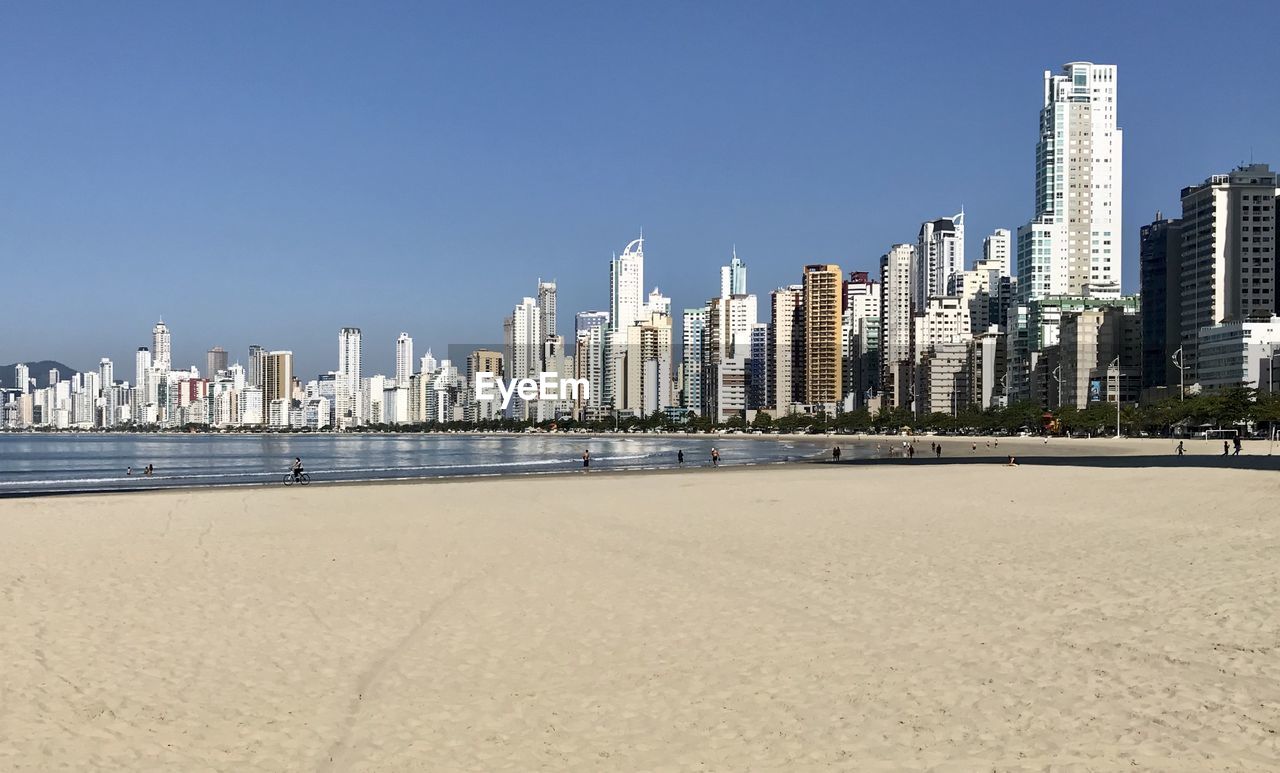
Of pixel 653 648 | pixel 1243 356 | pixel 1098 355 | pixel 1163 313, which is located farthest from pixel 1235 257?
pixel 653 648

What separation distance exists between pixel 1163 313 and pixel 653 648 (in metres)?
207

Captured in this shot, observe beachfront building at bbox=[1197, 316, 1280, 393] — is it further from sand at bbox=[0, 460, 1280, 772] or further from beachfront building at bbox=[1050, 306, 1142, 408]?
sand at bbox=[0, 460, 1280, 772]

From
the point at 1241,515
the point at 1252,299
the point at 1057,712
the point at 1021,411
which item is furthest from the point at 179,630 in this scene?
the point at 1252,299

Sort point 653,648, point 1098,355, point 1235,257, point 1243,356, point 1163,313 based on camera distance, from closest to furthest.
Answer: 1. point 653,648
2. point 1243,356
3. point 1235,257
4. point 1098,355
5. point 1163,313

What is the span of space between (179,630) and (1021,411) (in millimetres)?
158017

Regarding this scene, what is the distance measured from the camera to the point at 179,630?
1255 cm

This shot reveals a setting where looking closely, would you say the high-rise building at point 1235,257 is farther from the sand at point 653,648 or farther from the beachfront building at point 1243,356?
the sand at point 653,648

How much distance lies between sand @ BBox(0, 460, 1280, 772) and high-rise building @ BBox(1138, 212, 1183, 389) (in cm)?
17942

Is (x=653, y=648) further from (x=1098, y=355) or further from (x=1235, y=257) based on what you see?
(x=1235, y=257)

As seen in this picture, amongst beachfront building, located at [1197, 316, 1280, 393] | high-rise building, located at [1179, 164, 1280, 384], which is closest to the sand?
beachfront building, located at [1197, 316, 1280, 393]

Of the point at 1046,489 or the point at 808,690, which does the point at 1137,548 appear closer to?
the point at 808,690

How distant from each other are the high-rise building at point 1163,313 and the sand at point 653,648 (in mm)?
179415

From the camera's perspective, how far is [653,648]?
11.3 metres

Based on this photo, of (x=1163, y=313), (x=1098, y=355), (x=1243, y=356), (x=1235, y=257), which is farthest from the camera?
(x=1163, y=313)
